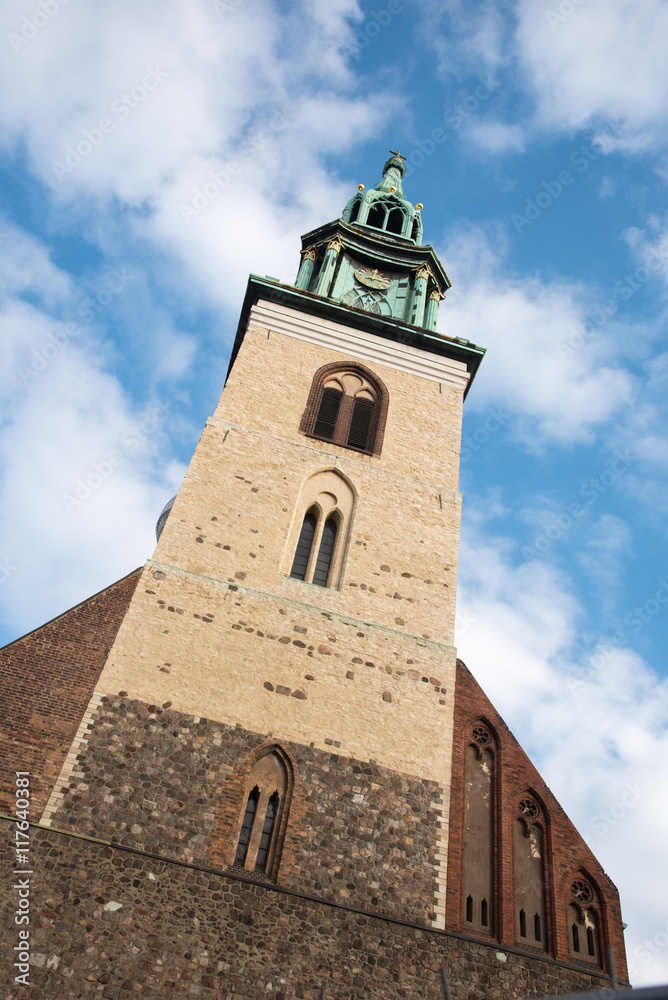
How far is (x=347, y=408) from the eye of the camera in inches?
642

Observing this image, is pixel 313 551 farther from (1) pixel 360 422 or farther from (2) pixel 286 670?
(1) pixel 360 422

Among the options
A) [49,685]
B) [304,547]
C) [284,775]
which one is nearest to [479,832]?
[284,775]

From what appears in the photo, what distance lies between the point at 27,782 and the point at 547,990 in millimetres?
6818

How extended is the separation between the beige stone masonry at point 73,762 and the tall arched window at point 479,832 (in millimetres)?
5269

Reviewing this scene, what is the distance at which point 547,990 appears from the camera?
31.2ft

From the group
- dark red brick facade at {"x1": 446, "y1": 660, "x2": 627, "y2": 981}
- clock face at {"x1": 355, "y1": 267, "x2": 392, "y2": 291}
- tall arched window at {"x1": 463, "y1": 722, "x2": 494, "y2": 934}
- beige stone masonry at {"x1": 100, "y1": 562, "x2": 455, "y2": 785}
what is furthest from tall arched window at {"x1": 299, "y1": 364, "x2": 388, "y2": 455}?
tall arched window at {"x1": 463, "y1": 722, "x2": 494, "y2": 934}

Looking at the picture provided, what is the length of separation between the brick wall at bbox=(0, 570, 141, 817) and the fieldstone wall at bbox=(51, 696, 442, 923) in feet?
1.15

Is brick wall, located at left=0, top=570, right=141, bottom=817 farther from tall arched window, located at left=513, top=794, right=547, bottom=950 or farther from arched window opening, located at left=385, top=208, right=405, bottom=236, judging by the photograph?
arched window opening, located at left=385, top=208, right=405, bottom=236

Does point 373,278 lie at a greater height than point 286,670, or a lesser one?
greater

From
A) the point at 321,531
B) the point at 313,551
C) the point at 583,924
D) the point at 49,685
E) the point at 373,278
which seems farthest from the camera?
the point at 373,278

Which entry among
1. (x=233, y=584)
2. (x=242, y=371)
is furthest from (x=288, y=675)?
(x=242, y=371)

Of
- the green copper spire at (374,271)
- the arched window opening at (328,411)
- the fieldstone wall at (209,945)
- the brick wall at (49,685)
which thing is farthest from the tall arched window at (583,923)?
the green copper spire at (374,271)

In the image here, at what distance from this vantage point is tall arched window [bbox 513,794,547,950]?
10.2 metres

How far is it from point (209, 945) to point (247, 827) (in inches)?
61.7
